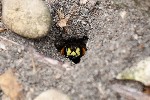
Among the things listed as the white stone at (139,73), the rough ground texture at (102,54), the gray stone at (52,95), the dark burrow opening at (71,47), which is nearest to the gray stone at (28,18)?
the rough ground texture at (102,54)

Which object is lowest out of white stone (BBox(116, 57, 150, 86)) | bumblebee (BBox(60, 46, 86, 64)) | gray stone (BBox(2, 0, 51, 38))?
bumblebee (BBox(60, 46, 86, 64))

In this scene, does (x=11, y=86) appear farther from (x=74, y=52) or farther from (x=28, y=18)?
(x=74, y=52)

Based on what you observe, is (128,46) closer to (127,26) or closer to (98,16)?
(127,26)

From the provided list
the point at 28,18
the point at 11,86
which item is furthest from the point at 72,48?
the point at 11,86

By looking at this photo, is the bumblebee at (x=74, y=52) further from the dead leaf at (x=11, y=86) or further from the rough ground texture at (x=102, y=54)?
the dead leaf at (x=11, y=86)

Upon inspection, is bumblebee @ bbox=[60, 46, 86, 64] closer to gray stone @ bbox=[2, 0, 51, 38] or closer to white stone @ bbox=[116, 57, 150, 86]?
gray stone @ bbox=[2, 0, 51, 38]

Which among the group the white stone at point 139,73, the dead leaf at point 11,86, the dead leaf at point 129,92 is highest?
the white stone at point 139,73

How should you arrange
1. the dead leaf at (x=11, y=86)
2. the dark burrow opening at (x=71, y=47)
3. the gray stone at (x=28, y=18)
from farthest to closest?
the dark burrow opening at (x=71, y=47) → the gray stone at (x=28, y=18) → the dead leaf at (x=11, y=86)

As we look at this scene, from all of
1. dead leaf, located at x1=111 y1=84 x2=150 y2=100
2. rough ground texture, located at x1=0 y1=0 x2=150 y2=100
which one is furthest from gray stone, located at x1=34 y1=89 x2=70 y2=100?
dead leaf, located at x1=111 y1=84 x2=150 y2=100
